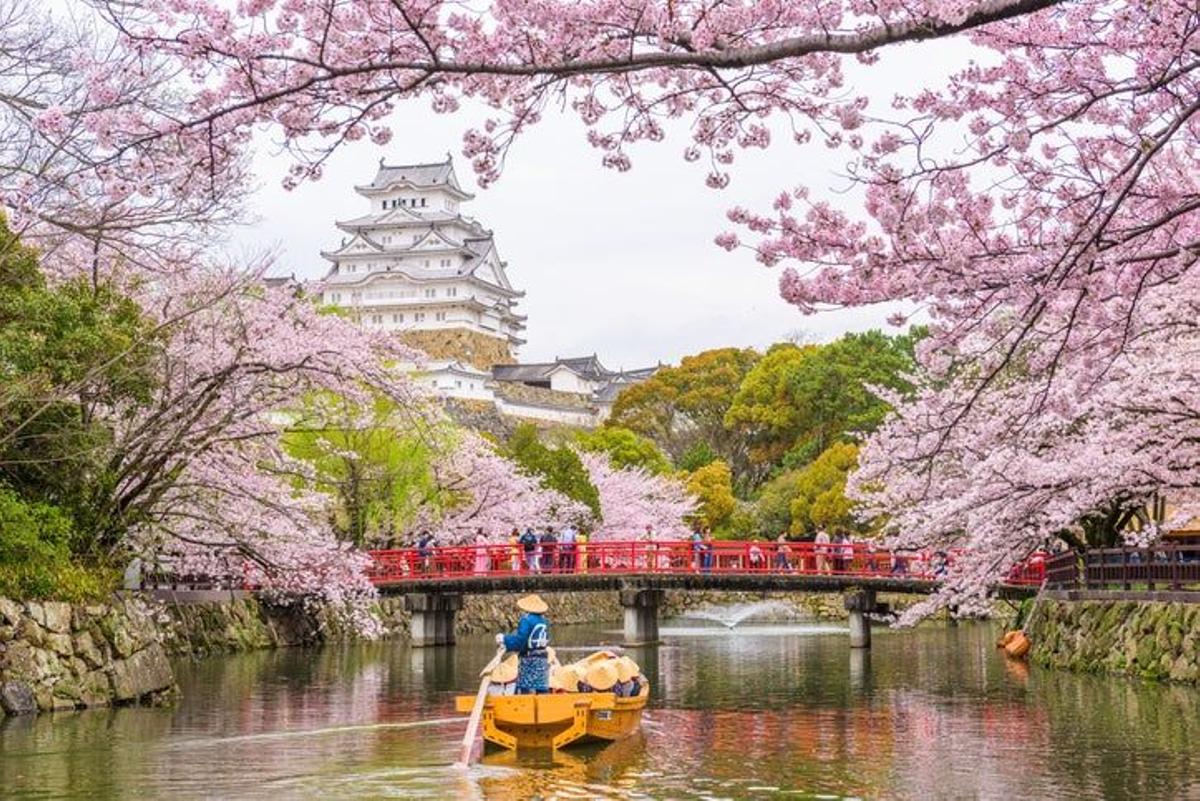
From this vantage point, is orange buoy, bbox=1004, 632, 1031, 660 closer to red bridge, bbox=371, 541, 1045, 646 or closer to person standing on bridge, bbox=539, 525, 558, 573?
red bridge, bbox=371, 541, 1045, 646

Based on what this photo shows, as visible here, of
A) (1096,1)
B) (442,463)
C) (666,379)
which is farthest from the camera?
(666,379)

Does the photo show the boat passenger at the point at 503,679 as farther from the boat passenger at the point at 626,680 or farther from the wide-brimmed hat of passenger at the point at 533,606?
the boat passenger at the point at 626,680

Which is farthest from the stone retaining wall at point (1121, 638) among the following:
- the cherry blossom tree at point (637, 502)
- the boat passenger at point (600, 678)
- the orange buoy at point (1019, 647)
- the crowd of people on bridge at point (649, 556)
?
the cherry blossom tree at point (637, 502)

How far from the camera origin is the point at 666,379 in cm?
6669

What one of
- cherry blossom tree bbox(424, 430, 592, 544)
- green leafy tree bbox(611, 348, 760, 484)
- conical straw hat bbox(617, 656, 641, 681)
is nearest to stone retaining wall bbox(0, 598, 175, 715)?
conical straw hat bbox(617, 656, 641, 681)

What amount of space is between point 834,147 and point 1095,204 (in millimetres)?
1583

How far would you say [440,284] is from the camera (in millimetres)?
80875

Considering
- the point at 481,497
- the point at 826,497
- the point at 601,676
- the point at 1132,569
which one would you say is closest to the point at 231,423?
the point at 601,676

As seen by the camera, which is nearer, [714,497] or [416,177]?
[714,497]

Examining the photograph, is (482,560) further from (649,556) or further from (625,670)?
(625,670)

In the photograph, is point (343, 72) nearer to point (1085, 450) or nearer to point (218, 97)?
point (218, 97)

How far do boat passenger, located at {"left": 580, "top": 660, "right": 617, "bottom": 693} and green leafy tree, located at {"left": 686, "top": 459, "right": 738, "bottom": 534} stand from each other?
38857 mm

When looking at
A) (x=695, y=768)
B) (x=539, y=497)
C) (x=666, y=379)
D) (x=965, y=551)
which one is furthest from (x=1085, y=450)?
(x=666, y=379)

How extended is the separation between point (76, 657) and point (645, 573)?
56.3ft
